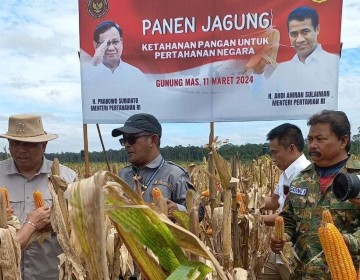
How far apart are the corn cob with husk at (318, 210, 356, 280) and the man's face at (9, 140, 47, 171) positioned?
6.02 ft

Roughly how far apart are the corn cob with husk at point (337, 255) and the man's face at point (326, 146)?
841 millimetres

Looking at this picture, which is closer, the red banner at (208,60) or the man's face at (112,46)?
the red banner at (208,60)

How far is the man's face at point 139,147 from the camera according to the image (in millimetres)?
2857

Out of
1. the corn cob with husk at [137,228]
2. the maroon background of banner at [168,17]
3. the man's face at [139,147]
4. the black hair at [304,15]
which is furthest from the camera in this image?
the maroon background of banner at [168,17]

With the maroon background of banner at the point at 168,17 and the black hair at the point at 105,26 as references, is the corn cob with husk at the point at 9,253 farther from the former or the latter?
the black hair at the point at 105,26

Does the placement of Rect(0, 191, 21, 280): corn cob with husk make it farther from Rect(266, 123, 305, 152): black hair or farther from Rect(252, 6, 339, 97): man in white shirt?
Rect(252, 6, 339, 97): man in white shirt

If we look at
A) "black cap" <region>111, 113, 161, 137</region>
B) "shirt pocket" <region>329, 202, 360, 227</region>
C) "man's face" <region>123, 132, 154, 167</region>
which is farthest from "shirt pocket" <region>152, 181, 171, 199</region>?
"shirt pocket" <region>329, 202, 360, 227</region>

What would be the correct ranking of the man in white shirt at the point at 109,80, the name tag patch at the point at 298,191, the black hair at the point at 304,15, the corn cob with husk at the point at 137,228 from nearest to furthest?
the corn cob with husk at the point at 137,228
the name tag patch at the point at 298,191
the black hair at the point at 304,15
the man in white shirt at the point at 109,80

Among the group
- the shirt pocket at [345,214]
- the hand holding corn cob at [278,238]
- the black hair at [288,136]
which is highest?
the black hair at [288,136]

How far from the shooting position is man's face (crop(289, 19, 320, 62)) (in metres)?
3.79

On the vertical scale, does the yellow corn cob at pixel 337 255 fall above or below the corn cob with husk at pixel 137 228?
below

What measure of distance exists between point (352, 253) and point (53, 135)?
1.88 meters

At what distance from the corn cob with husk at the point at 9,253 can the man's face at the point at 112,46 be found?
2912 millimetres

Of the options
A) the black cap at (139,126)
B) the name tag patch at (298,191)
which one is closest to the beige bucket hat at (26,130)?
the black cap at (139,126)
